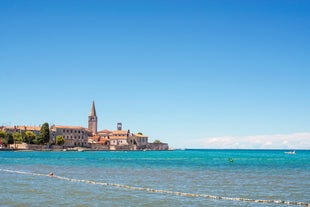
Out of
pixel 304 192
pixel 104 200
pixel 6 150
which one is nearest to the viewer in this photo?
pixel 104 200

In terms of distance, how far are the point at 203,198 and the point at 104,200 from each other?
24.4ft

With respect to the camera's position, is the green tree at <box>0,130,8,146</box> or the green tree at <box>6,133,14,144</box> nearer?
the green tree at <box>0,130,8,146</box>

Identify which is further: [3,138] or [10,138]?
[3,138]

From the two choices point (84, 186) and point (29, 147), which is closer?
point (84, 186)

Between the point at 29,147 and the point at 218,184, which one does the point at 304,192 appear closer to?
the point at 218,184

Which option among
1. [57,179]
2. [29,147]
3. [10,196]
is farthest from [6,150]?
[10,196]

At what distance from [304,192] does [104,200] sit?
56.5 feet

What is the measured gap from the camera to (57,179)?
48844 millimetres

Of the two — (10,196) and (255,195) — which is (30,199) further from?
(255,195)

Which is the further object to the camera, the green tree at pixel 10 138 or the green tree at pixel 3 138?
the green tree at pixel 10 138

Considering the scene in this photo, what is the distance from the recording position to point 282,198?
111 ft

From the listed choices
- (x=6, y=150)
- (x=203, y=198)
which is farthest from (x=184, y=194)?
(x=6, y=150)

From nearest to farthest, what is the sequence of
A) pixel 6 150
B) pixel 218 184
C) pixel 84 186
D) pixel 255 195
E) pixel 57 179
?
pixel 255 195
pixel 84 186
pixel 218 184
pixel 57 179
pixel 6 150

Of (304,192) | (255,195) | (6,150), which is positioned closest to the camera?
(255,195)
